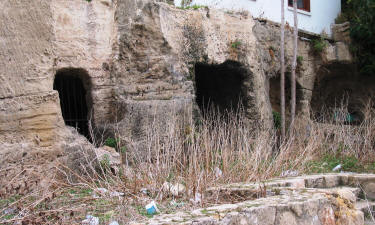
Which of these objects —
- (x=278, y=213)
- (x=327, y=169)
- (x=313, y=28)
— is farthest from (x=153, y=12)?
(x=313, y=28)

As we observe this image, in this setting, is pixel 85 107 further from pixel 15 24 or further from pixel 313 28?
pixel 313 28

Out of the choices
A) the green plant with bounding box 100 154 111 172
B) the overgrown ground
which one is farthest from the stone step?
the green plant with bounding box 100 154 111 172

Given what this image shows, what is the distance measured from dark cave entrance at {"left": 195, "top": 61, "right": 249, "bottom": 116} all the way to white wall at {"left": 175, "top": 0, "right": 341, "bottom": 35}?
147 centimetres

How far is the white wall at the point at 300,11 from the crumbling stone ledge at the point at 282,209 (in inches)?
214

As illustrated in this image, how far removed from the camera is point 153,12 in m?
6.62

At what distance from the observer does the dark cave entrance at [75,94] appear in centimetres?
621

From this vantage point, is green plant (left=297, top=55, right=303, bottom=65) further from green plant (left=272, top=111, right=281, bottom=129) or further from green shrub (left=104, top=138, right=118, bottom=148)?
green shrub (left=104, top=138, right=118, bottom=148)

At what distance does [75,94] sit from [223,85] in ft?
10.9

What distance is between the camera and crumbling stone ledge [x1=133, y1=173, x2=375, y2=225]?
2963mm

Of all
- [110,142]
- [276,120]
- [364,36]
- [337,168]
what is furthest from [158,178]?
[364,36]

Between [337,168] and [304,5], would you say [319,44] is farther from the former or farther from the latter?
[337,168]

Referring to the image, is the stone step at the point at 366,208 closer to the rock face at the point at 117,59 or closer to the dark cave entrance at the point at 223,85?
the rock face at the point at 117,59

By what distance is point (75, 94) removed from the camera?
6738mm

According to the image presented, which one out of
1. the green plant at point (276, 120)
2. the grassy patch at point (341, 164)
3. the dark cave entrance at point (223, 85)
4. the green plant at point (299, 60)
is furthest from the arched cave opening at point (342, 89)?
the grassy patch at point (341, 164)
